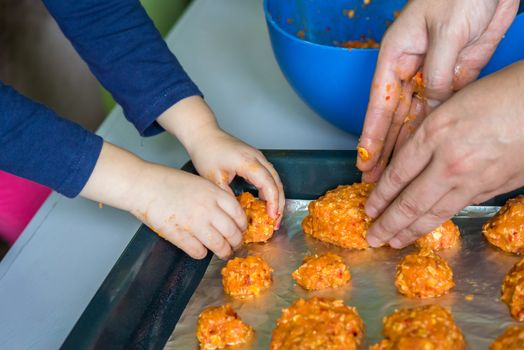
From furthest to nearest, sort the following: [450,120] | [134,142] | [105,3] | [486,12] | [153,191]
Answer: [134,142] < [105,3] < [153,191] < [486,12] < [450,120]

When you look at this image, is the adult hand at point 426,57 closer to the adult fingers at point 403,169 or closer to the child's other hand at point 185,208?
the adult fingers at point 403,169

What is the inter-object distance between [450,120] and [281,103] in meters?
0.71

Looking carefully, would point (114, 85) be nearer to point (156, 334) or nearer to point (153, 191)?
point (153, 191)

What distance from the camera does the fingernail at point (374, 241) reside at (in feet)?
4.00

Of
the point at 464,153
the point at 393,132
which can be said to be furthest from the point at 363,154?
the point at 464,153

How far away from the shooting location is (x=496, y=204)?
1312 millimetres

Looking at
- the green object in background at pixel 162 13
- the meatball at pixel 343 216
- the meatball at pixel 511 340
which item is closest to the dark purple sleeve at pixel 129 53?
the meatball at pixel 343 216

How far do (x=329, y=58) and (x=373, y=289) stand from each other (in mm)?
436

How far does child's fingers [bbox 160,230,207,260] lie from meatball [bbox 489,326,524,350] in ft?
1.75

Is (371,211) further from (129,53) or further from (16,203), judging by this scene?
(16,203)

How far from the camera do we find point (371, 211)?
1184mm

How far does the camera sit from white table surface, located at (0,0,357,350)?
49.2 inches

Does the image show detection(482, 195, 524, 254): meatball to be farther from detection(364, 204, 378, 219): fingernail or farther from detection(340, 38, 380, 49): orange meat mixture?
detection(340, 38, 380, 49): orange meat mixture

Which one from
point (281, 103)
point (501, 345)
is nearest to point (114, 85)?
point (281, 103)
